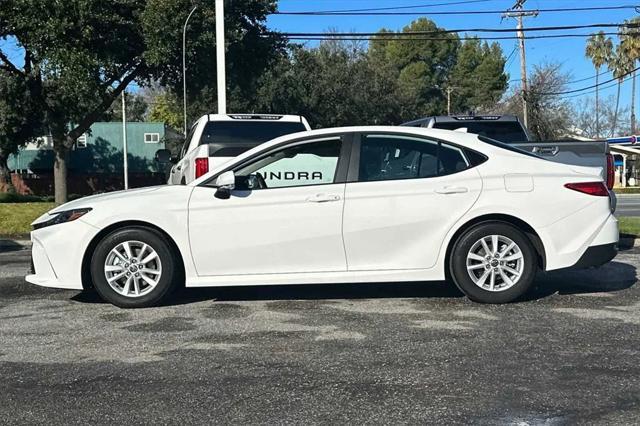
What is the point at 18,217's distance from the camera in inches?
548

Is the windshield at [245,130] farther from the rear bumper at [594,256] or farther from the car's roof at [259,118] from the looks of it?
the rear bumper at [594,256]

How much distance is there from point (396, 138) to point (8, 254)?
7238 mm

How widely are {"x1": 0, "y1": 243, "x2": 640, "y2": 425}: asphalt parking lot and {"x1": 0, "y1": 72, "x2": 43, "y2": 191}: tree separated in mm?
19333

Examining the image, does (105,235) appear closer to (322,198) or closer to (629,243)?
(322,198)

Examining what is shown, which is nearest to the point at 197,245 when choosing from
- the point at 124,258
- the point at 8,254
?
the point at 124,258

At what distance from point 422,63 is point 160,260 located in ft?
206

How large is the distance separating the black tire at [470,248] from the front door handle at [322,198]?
1.19 m

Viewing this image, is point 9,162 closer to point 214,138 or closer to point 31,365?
point 214,138

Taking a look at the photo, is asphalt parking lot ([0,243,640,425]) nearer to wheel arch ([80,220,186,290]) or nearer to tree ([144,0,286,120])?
wheel arch ([80,220,186,290])

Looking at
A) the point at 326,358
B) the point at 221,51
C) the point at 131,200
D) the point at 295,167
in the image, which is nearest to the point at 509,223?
the point at 295,167

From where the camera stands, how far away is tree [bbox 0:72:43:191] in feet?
79.6

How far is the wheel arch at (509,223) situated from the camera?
249 inches

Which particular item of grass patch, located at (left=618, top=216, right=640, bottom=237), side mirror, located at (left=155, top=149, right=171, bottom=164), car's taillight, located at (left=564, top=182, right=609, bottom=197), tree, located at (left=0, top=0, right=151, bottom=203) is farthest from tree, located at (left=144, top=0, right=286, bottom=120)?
car's taillight, located at (left=564, top=182, right=609, bottom=197)

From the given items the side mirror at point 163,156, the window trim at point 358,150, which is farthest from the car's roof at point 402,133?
the side mirror at point 163,156
